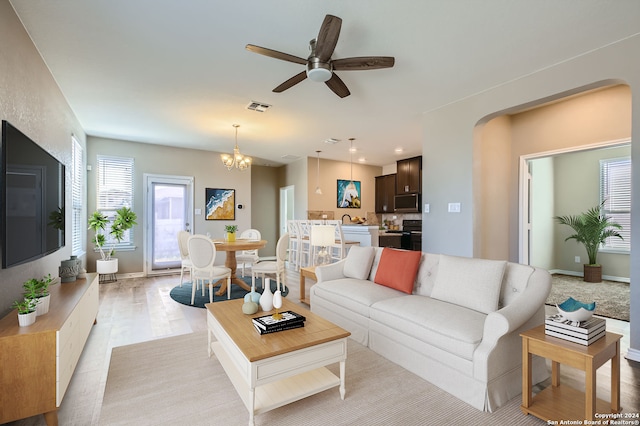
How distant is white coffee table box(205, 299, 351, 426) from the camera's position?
5.62ft

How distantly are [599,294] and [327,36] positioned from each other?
5656 millimetres

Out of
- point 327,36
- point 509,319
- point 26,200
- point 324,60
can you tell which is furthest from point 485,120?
point 26,200

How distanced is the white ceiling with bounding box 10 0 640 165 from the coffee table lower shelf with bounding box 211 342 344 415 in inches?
103

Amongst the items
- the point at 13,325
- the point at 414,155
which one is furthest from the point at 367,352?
the point at 414,155

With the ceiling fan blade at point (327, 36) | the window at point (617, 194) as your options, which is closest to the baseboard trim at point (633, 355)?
the ceiling fan blade at point (327, 36)

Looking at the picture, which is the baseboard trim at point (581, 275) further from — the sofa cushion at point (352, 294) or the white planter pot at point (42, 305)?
the white planter pot at point (42, 305)

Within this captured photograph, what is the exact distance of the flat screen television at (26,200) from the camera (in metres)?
1.93

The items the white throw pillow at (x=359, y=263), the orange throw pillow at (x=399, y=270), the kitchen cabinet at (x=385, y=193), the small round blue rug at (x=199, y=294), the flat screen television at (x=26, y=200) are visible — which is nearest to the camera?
the flat screen television at (x=26, y=200)

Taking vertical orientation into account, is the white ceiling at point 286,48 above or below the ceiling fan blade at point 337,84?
above

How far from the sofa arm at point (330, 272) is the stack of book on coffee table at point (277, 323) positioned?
1305mm

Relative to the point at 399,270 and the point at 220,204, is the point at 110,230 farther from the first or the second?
the point at 399,270

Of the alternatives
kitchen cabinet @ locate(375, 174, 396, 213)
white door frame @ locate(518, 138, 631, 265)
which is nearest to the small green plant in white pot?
white door frame @ locate(518, 138, 631, 265)

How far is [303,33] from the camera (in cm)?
253

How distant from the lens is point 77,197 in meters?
4.76
